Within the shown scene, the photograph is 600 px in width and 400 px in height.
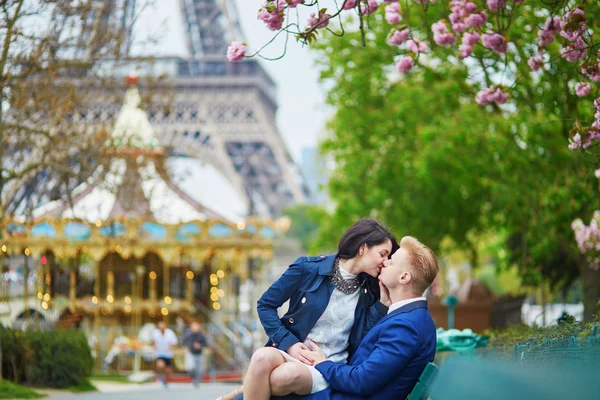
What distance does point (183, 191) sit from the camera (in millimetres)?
26562

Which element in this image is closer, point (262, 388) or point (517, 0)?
point (262, 388)

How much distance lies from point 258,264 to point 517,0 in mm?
22512

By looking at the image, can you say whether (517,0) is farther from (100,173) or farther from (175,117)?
(175,117)

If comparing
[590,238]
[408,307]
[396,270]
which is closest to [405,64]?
[396,270]

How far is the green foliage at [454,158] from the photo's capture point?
17.4 metres

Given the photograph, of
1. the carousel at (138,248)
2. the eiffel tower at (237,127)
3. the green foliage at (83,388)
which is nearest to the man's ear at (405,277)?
the green foliage at (83,388)

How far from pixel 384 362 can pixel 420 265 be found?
1.80 ft

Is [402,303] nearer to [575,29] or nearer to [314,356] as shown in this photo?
[314,356]

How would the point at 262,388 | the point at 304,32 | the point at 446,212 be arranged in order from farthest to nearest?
the point at 446,212 < the point at 304,32 < the point at 262,388

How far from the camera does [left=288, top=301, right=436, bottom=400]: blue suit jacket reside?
5.05 metres

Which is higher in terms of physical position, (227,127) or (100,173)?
(227,127)

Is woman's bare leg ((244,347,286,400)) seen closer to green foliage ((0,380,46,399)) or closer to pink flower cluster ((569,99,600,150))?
pink flower cluster ((569,99,600,150))

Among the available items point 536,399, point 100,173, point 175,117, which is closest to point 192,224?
point 100,173

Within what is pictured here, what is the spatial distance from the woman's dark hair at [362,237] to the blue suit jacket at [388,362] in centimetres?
60
